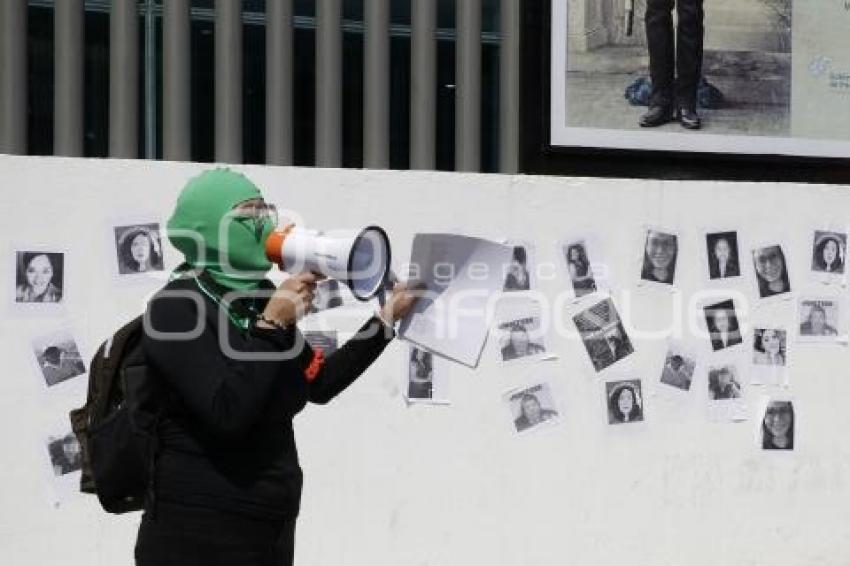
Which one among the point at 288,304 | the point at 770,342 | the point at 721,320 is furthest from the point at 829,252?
the point at 288,304

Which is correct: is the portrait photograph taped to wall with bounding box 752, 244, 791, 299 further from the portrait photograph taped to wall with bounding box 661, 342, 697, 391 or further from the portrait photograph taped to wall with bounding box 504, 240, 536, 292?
A: the portrait photograph taped to wall with bounding box 504, 240, 536, 292

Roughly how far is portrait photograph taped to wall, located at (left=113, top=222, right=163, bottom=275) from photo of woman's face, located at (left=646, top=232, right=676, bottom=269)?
216cm

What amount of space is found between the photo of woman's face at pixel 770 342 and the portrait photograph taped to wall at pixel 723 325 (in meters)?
0.12

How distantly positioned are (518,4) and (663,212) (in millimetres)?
1589

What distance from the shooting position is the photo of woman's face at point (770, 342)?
6.06 meters

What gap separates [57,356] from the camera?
17.0 feet

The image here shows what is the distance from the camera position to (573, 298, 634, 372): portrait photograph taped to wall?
19.0 feet

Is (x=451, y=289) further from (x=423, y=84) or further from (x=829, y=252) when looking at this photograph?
(x=423, y=84)

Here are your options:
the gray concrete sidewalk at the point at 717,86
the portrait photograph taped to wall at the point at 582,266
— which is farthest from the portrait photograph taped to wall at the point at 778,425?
the gray concrete sidewalk at the point at 717,86

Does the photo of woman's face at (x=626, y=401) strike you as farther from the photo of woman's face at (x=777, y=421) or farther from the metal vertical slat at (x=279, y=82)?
the metal vertical slat at (x=279, y=82)

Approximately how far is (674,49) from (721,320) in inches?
77.7

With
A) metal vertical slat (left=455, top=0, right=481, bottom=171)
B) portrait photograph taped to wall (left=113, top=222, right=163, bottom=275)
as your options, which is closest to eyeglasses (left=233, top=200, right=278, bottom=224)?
portrait photograph taped to wall (left=113, top=222, right=163, bottom=275)

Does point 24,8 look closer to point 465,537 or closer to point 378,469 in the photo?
point 378,469

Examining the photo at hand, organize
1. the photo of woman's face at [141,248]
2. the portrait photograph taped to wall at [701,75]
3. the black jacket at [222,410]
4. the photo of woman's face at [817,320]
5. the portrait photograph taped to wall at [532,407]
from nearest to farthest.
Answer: the black jacket at [222,410], the photo of woman's face at [141,248], the portrait photograph taped to wall at [532,407], the photo of woman's face at [817,320], the portrait photograph taped to wall at [701,75]
